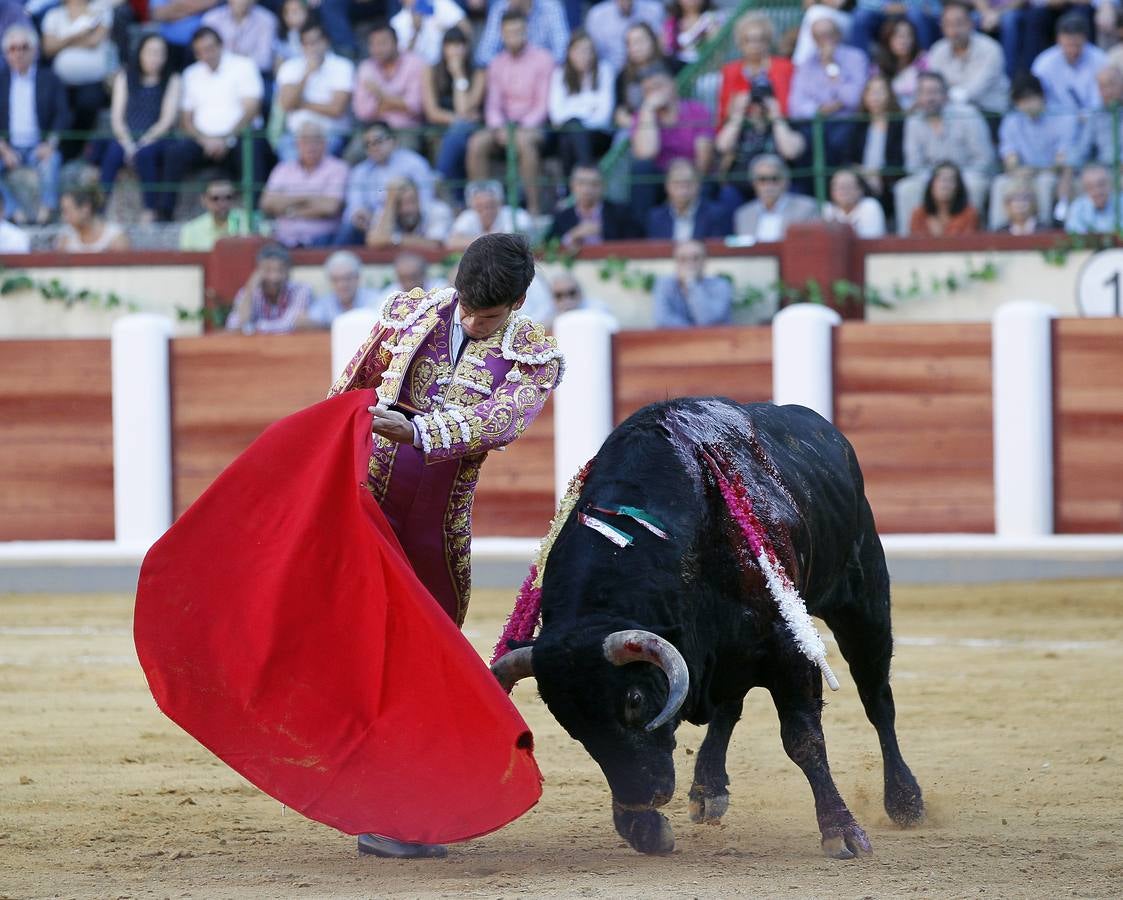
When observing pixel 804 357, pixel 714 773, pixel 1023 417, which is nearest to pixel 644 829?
pixel 714 773

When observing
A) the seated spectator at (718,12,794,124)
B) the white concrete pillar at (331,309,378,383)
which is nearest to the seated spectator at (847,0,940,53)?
the seated spectator at (718,12,794,124)

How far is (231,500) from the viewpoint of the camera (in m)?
3.29

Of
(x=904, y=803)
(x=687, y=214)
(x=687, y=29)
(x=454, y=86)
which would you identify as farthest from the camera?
(x=687, y=29)

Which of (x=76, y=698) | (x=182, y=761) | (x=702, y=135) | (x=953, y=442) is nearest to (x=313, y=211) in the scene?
(x=702, y=135)

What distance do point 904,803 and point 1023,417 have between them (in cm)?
436

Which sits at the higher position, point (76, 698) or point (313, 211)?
point (313, 211)

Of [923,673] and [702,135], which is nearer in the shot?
[923,673]

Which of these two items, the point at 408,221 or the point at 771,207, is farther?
the point at 408,221

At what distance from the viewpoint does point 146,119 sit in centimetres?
922

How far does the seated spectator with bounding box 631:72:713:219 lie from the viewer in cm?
845

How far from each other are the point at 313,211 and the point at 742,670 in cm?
577

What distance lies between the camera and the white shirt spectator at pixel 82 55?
963 centimetres

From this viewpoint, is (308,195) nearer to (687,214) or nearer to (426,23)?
(426,23)

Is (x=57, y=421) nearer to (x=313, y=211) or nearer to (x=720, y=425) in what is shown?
(x=313, y=211)
